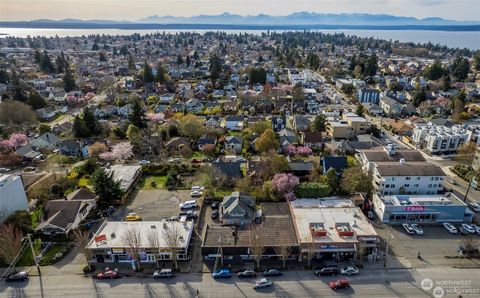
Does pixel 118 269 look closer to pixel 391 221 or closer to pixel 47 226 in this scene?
pixel 47 226

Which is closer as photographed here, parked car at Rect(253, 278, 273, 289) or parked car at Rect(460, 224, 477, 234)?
parked car at Rect(253, 278, 273, 289)

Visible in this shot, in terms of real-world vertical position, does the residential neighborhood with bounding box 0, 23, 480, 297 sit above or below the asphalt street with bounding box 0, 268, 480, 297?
above

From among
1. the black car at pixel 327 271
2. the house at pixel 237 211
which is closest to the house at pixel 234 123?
the house at pixel 237 211

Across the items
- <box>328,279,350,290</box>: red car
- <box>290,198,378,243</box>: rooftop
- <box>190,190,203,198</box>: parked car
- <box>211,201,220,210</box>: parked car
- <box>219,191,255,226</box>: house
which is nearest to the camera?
<box>328,279,350,290</box>: red car

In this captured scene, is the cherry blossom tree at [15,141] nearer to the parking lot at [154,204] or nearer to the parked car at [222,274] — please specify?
the parking lot at [154,204]

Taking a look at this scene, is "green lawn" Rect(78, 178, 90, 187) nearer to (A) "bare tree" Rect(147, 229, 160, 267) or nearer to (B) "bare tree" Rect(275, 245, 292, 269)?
(A) "bare tree" Rect(147, 229, 160, 267)

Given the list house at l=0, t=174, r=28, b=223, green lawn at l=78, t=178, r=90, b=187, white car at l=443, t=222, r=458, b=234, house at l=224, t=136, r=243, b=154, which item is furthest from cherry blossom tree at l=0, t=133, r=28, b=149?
white car at l=443, t=222, r=458, b=234

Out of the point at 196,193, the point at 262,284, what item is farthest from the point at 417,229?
the point at 196,193

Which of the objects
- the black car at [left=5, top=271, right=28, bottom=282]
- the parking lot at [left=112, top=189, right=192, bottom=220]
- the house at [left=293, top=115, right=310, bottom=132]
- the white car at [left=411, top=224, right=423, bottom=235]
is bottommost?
the black car at [left=5, top=271, right=28, bottom=282]
